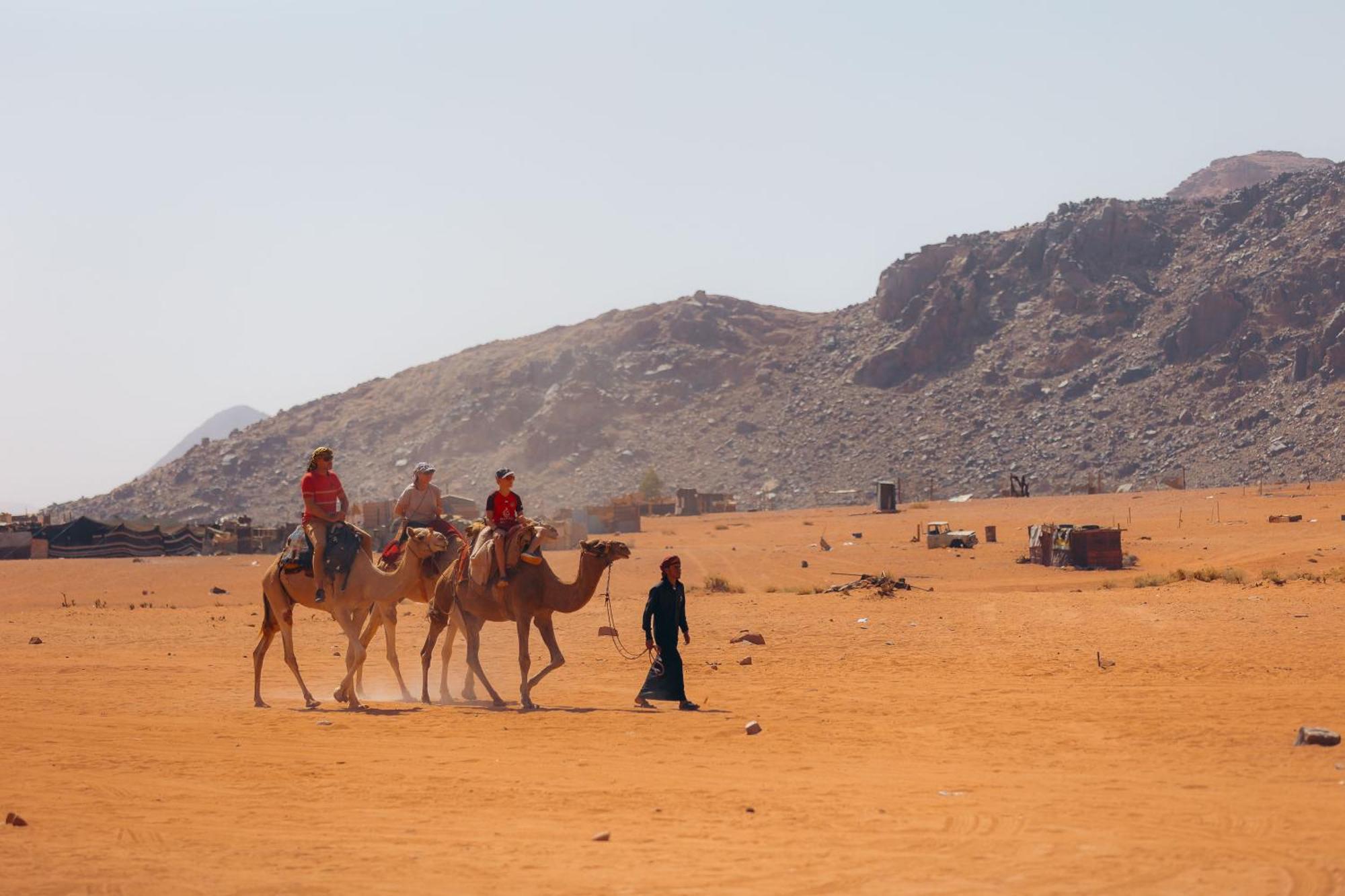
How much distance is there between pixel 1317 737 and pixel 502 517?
882 cm

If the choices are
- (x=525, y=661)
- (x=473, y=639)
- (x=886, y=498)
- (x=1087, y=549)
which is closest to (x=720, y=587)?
(x=1087, y=549)

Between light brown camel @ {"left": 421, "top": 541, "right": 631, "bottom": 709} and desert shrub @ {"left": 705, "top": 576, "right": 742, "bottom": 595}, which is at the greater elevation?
light brown camel @ {"left": 421, "top": 541, "right": 631, "bottom": 709}

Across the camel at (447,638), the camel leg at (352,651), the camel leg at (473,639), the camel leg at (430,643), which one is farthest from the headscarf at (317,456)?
the camel leg at (473,639)

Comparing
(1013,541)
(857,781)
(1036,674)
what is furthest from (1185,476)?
(857,781)

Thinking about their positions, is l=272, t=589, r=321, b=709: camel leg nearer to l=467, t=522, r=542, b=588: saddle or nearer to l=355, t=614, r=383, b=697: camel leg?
l=355, t=614, r=383, b=697: camel leg

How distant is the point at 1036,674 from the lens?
688 inches

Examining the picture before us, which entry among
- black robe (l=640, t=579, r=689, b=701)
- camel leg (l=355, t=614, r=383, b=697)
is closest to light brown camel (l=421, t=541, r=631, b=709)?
black robe (l=640, t=579, r=689, b=701)

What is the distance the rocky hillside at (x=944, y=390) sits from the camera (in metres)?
94.6

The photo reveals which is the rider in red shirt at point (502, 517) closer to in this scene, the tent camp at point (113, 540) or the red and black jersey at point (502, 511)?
the red and black jersey at point (502, 511)

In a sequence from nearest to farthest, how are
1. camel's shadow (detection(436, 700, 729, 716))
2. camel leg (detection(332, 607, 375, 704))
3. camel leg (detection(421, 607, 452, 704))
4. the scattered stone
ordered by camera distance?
the scattered stone
camel's shadow (detection(436, 700, 729, 716))
camel leg (detection(332, 607, 375, 704))
camel leg (detection(421, 607, 452, 704))

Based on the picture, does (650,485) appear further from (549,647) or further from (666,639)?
(666,639)

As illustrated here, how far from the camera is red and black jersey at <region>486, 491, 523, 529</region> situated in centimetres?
1619

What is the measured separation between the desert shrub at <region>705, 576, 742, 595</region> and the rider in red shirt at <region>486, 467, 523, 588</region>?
54.5 ft

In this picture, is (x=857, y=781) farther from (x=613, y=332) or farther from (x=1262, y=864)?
(x=613, y=332)
